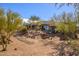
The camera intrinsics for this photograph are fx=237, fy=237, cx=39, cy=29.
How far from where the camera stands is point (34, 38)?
267 centimetres

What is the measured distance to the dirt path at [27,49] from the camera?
266 centimetres

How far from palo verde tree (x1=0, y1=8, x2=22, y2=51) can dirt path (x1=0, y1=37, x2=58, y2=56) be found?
0.07 meters

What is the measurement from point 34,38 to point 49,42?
175mm

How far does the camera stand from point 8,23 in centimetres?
266

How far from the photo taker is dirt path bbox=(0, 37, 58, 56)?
2.66 meters

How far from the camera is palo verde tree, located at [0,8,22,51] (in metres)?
2.65

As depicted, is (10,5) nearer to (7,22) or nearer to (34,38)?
(7,22)

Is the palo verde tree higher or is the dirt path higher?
the palo verde tree

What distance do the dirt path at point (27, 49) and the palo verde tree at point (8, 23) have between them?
67 millimetres

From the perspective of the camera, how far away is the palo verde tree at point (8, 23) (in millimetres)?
2654

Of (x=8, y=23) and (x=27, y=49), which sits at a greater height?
(x=8, y=23)

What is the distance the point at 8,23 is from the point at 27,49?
1.19ft

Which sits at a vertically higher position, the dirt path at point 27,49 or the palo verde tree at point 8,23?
the palo verde tree at point 8,23

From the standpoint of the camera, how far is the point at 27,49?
2680mm
